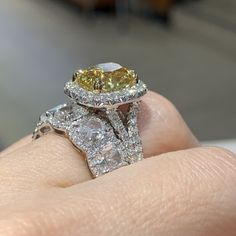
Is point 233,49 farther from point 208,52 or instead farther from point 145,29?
point 145,29

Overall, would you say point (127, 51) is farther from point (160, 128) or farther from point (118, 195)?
point (118, 195)

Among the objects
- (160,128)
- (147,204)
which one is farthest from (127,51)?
(147,204)

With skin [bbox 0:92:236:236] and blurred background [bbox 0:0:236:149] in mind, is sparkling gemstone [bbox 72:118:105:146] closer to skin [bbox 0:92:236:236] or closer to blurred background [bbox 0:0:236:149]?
skin [bbox 0:92:236:236]

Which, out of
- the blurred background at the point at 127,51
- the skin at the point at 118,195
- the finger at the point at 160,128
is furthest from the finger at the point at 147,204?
the blurred background at the point at 127,51

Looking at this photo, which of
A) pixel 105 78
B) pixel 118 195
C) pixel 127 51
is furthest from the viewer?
pixel 127 51

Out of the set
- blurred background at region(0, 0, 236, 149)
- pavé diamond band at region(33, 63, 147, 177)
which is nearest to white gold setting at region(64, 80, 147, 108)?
pavé diamond band at region(33, 63, 147, 177)

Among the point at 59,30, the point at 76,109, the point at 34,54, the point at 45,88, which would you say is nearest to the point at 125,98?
the point at 76,109
